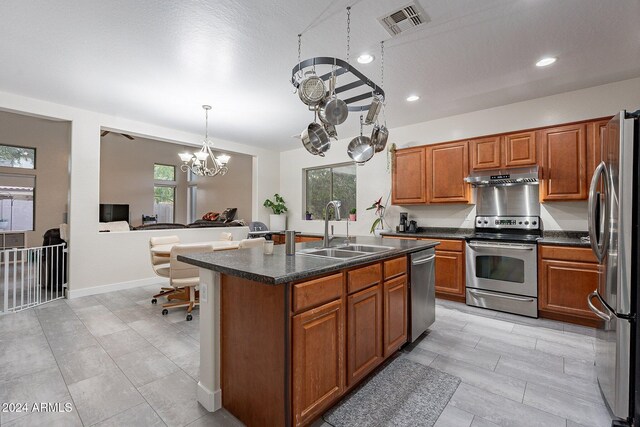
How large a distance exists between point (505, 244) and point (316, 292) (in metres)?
2.96

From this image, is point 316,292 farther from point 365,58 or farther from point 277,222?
point 277,222

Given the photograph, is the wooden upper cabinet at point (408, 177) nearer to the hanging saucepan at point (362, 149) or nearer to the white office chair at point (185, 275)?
the hanging saucepan at point (362, 149)

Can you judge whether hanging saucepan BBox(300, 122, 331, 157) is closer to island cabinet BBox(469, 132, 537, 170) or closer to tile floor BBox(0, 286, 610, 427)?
tile floor BBox(0, 286, 610, 427)

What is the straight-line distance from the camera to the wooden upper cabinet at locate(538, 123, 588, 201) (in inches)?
133

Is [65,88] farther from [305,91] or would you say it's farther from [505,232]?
[505,232]

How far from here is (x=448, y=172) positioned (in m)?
4.32

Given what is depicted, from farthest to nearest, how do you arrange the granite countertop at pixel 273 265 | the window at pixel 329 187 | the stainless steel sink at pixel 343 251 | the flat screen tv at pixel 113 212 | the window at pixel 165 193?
the window at pixel 165 193
the flat screen tv at pixel 113 212
the window at pixel 329 187
the stainless steel sink at pixel 343 251
the granite countertop at pixel 273 265

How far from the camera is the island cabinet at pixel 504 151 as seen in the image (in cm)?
370

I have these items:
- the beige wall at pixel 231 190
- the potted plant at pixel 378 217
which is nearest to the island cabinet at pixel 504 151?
the potted plant at pixel 378 217

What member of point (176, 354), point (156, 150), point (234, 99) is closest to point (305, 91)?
point (234, 99)

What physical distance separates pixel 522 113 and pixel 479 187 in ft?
3.54

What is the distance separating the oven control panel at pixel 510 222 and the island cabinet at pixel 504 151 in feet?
2.32

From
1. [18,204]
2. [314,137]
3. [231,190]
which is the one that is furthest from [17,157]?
[314,137]

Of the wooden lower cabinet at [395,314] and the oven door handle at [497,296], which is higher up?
the wooden lower cabinet at [395,314]
